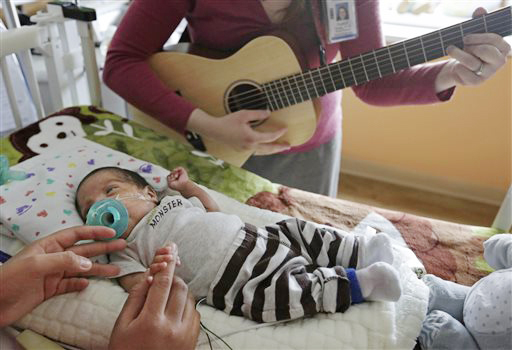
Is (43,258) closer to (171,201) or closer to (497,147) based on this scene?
(171,201)

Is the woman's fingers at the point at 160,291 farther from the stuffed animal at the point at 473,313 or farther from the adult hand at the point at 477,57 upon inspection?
the adult hand at the point at 477,57

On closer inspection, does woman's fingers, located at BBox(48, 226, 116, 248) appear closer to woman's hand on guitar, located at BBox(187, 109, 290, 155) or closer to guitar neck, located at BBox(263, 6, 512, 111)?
woman's hand on guitar, located at BBox(187, 109, 290, 155)

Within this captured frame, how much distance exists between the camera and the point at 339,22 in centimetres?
116

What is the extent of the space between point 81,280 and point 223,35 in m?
0.75

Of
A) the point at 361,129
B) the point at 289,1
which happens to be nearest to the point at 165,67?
the point at 289,1

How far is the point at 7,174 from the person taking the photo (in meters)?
1.08

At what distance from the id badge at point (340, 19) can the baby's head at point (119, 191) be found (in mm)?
621

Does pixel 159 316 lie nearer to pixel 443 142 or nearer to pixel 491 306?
pixel 491 306

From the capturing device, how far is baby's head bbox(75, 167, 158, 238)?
941 mm

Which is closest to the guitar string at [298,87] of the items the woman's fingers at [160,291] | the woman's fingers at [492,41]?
the woman's fingers at [492,41]

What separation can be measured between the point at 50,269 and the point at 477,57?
38.4 inches

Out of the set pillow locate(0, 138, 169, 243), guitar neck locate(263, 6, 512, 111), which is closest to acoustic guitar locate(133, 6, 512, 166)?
guitar neck locate(263, 6, 512, 111)

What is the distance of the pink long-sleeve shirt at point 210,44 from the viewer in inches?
46.1

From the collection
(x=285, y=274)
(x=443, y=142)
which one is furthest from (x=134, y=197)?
(x=443, y=142)
